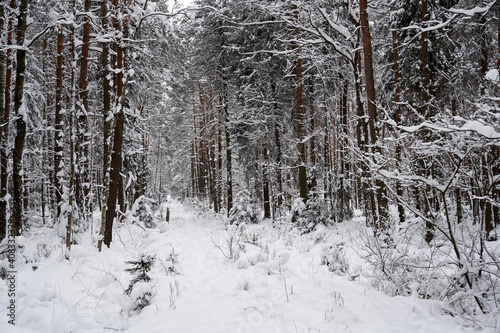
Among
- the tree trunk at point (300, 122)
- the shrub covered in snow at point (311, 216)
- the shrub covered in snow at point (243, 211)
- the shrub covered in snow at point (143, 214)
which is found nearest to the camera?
the shrub covered in snow at point (311, 216)

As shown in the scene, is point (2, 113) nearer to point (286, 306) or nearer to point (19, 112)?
point (19, 112)

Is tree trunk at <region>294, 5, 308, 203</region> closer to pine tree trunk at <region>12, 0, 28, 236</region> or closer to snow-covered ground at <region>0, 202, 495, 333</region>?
snow-covered ground at <region>0, 202, 495, 333</region>

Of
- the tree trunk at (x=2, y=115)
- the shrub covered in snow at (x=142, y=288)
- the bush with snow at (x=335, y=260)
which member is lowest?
the bush with snow at (x=335, y=260)

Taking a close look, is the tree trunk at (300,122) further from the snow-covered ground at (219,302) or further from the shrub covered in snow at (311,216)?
the snow-covered ground at (219,302)

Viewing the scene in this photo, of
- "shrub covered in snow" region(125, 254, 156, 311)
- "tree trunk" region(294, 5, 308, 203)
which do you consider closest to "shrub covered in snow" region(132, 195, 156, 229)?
"tree trunk" region(294, 5, 308, 203)

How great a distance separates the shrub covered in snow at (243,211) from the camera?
1376 centimetres

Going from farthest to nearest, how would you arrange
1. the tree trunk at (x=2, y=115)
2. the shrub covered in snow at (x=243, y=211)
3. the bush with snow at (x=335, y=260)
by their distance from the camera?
the shrub covered in snow at (x=243, y=211) → the bush with snow at (x=335, y=260) → the tree trunk at (x=2, y=115)

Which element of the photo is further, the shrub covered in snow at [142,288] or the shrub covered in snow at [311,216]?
the shrub covered in snow at [311,216]

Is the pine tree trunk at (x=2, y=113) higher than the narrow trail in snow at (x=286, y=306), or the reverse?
the pine tree trunk at (x=2, y=113)

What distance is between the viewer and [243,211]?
542 inches

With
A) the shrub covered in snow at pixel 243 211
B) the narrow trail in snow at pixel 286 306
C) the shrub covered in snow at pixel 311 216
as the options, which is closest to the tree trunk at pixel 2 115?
the narrow trail in snow at pixel 286 306

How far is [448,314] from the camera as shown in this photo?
325 centimetres

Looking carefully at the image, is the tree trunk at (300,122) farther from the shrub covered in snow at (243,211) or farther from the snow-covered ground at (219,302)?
the snow-covered ground at (219,302)

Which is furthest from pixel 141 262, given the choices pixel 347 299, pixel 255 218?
pixel 255 218
